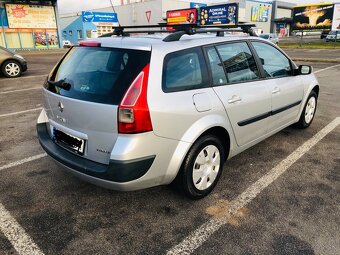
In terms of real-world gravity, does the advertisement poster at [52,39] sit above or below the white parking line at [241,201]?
above

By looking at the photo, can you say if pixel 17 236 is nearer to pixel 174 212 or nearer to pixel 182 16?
pixel 174 212

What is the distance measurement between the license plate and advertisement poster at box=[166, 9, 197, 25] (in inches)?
1933

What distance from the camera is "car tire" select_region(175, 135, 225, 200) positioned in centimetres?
277

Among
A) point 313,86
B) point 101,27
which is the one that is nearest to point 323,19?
point 101,27

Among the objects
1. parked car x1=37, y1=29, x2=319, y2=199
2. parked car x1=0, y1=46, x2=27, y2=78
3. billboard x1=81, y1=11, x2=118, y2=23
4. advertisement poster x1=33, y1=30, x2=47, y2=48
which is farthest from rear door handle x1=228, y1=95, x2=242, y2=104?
billboard x1=81, y1=11, x2=118, y2=23

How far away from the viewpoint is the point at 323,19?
40.6m

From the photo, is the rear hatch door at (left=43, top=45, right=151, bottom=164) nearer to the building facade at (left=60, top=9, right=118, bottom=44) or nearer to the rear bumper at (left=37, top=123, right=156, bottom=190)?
the rear bumper at (left=37, top=123, right=156, bottom=190)

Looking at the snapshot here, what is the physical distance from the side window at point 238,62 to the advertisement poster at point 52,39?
33.6 metres

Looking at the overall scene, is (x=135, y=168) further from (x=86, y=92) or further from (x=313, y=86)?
(x=313, y=86)

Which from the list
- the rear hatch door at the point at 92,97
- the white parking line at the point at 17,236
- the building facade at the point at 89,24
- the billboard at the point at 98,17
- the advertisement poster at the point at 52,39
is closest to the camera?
the white parking line at the point at 17,236

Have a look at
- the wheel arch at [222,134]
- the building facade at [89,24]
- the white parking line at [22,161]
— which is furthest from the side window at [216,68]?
the building facade at [89,24]

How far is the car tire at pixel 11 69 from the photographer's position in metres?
11.1

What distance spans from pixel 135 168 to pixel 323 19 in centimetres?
4621

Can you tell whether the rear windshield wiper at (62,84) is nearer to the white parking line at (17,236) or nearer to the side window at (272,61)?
the white parking line at (17,236)
